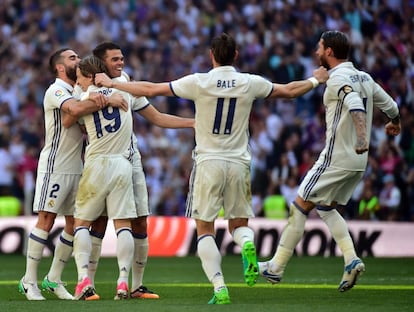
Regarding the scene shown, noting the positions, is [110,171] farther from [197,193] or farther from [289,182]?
[289,182]

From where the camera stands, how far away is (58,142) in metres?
11.9

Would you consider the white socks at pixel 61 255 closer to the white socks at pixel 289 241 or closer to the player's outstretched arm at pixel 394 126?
the white socks at pixel 289 241

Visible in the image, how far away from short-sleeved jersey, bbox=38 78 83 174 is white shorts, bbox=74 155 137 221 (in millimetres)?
597

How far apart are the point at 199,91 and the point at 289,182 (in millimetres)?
11461

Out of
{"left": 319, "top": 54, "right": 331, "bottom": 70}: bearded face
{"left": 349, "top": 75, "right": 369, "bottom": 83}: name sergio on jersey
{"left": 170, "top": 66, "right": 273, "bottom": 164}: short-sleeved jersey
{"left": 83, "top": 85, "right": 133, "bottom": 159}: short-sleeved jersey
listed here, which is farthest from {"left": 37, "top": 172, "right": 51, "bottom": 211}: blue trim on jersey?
{"left": 349, "top": 75, "right": 369, "bottom": 83}: name sergio on jersey

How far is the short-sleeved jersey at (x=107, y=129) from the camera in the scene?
11320mm

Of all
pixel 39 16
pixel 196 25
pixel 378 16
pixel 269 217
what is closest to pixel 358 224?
pixel 269 217

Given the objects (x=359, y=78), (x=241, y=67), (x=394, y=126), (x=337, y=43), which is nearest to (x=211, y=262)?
(x=359, y=78)

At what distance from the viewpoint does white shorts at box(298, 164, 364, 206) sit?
11.6 metres

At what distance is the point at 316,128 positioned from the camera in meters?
22.6

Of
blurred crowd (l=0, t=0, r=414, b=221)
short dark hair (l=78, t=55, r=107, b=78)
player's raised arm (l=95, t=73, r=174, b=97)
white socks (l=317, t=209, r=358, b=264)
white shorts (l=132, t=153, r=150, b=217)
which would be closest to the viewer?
player's raised arm (l=95, t=73, r=174, b=97)

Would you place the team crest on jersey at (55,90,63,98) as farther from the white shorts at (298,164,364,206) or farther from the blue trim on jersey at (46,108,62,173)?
the white shorts at (298,164,364,206)

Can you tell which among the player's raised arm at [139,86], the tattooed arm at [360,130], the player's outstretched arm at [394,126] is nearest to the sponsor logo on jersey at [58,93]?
the player's raised arm at [139,86]

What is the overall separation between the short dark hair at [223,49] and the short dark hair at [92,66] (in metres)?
1.36
